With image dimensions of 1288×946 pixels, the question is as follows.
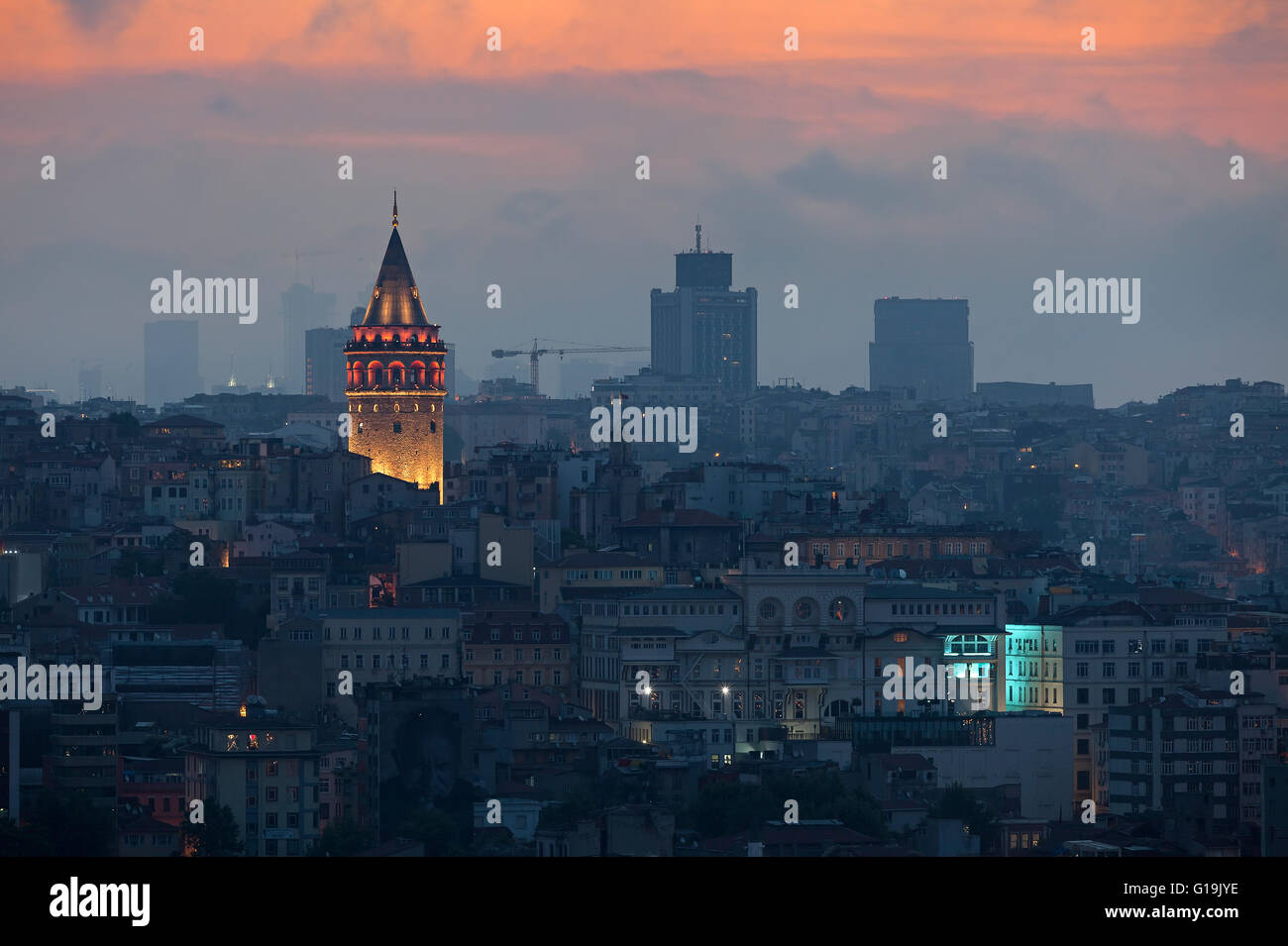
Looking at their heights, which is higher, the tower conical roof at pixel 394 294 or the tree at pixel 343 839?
the tower conical roof at pixel 394 294

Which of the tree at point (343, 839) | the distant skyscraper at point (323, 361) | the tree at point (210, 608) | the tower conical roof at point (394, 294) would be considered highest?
the distant skyscraper at point (323, 361)

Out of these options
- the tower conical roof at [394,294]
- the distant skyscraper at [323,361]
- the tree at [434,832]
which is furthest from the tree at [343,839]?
the distant skyscraper at [323,361]

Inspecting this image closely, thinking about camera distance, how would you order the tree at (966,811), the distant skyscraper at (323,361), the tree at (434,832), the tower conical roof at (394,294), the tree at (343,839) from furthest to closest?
the distant skyscraper at (323,361)
the tower conical roof at (394,294)
the tree at (966,811)
the tree at (434,832)
the tree at (343,839)

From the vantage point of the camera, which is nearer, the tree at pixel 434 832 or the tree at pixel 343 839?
the tree at pixel 343 839

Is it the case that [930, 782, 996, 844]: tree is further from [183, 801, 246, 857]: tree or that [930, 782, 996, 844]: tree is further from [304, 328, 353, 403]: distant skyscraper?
[304, 328, 353, 403]: distant skyscraper

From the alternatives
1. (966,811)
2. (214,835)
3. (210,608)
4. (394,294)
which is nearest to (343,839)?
(214,835)

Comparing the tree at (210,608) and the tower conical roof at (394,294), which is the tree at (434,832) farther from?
the tower conical roof at (394,294)

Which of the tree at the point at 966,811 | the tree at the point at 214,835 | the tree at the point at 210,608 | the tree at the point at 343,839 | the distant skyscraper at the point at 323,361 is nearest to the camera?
the tree at the point at 214,835

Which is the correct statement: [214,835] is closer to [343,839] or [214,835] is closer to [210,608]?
[343,839]
